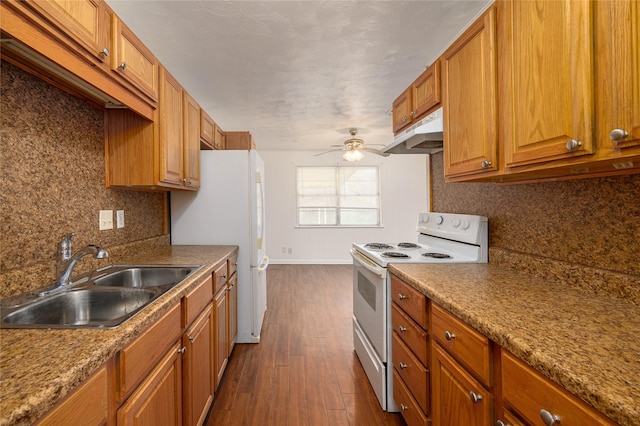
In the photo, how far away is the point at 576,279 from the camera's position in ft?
3.99

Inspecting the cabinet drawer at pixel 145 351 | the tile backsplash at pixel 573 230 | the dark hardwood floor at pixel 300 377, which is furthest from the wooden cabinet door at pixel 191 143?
the tile backsplash at pixel 573 230

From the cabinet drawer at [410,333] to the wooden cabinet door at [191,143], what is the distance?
67.0 inches

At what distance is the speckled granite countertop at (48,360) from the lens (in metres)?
0.54

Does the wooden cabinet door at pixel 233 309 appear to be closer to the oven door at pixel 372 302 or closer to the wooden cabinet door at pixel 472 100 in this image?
the oven door at pixel 372 302

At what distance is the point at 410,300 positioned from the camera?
1.44 meters

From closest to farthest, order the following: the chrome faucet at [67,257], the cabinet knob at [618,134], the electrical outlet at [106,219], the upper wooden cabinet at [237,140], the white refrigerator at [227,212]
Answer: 1. the cabinet knob at [618,134]
2. the chrome faucet at [67,257]
3. the electrical outlet at [106,219]
4. the white refrigerator at [227,212]
5. the upper wooden cabinet at [237,140]

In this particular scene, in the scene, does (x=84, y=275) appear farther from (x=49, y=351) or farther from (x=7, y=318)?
(x=49, y=351)

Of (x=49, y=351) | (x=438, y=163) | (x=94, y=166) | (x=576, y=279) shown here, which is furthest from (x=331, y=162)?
(x=49, y=351)

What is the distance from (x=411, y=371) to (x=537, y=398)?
830 millimetres

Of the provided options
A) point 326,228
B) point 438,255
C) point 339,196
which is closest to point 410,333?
point 438,255

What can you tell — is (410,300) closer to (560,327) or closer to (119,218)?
(560,327)

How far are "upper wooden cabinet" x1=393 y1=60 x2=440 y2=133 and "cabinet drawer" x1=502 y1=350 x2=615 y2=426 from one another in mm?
1475

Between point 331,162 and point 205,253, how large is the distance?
4.43 meters

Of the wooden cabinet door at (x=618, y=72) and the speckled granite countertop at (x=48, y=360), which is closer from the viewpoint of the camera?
the speckled granite countertop at (x=48, y=360)
